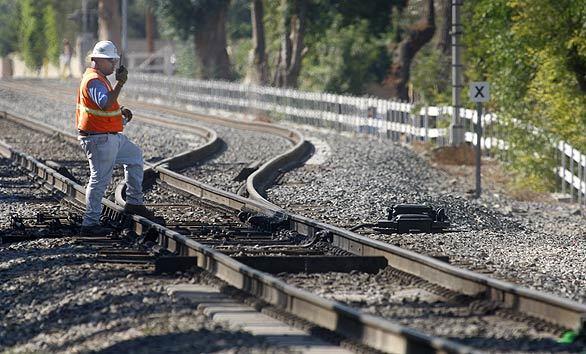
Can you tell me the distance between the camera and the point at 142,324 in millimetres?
8789

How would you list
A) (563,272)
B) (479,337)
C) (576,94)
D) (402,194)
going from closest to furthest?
(479,337) < (563,272) < (402,194) < (576,94)

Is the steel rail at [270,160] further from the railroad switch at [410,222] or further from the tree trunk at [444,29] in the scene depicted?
the tree trunk at [444,29]

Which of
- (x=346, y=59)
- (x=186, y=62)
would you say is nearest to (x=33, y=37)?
(x=186, y=62)

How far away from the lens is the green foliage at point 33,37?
101m

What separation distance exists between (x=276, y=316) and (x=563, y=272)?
377 centimetres

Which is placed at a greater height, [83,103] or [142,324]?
[83,103]

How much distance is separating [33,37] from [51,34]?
2.51 m

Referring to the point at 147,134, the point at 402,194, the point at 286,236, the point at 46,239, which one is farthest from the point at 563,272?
the point at 147,134

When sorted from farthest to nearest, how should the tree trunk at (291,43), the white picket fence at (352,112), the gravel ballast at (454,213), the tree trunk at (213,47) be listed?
the tree trunk at (213,47)
the tree trunk at (291,43)
the white picket fence at (352,112)
the gravel ballast at (454,213)

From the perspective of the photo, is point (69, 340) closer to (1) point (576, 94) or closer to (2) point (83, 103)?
(2) point (83, 103)

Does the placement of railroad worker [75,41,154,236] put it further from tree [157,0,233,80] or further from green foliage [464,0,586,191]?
tree [157,0,233,80]

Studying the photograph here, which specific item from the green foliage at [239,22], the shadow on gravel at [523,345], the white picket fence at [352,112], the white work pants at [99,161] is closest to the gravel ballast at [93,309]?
the white work pants at [99,161]

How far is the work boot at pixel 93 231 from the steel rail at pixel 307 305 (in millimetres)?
286

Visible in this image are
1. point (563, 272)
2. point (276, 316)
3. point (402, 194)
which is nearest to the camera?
point (276, 316)
